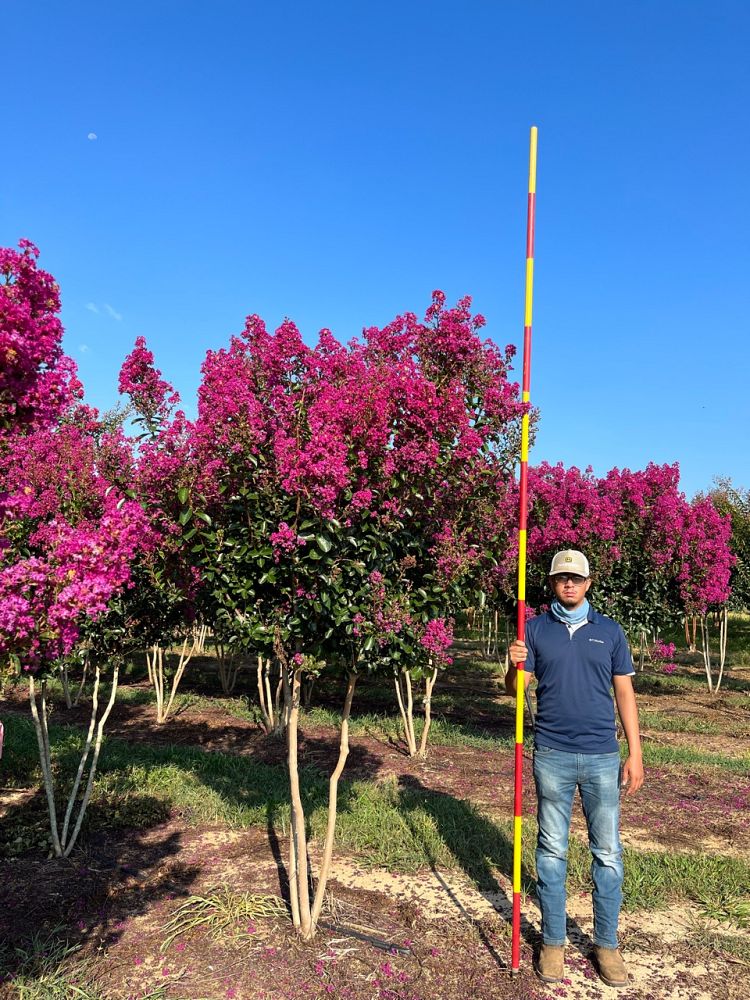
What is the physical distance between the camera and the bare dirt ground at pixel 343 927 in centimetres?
346

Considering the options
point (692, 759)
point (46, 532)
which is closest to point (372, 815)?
point (46, 532)

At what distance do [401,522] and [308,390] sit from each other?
0.93 metres

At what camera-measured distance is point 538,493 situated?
9836 mm

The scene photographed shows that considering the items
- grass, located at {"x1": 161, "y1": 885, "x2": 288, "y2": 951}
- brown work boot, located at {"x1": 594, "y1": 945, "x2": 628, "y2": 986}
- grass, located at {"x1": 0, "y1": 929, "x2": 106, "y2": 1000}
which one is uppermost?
brown work boot, located at {"x1": 594, "y1": 945, "x2": 628, "y2": 986}

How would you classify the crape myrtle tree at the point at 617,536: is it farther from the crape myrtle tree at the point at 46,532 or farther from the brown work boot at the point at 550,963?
the crape myrtle tree at the point at 46,532

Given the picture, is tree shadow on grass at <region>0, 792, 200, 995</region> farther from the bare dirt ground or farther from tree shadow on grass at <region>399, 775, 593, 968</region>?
tree shadow on grass at <region>399, 775, 593, 968</region>

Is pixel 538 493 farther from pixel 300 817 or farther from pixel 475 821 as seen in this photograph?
pixel 300 817

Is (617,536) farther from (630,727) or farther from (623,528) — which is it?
(630,727)

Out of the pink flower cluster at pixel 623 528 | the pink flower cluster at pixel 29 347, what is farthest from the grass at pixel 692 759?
the pink flower cluster at pixel 29 347

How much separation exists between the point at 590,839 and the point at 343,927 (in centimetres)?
162

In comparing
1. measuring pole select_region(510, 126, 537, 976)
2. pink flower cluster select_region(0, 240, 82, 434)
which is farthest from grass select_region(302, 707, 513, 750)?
pink flower cluster select_region(0, 240, 82, 434)

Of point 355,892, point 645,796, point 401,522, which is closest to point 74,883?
point 355,892

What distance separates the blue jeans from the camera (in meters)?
3.52

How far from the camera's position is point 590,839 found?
357cm
